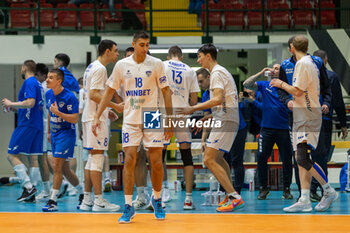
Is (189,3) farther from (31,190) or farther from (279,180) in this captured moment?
(31,190)

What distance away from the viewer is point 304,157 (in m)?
6.05

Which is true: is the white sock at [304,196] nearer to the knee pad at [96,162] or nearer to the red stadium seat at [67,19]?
the knee pad at [96,162]

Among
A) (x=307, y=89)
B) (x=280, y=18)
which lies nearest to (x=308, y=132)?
(x=307, y=89)

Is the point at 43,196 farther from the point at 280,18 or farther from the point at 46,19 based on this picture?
the point at 280,18

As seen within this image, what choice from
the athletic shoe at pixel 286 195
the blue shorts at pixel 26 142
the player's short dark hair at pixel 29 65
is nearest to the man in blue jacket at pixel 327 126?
the athletic shoe at pixel 286 195

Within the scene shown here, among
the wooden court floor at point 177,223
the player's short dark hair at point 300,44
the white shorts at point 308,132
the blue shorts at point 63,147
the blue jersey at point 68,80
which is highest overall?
the player's short dark hair at point 300,44

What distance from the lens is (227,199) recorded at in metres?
6.38

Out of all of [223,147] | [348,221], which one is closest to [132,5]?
[223,147]

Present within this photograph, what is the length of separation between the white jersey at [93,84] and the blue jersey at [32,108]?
1.49 metres

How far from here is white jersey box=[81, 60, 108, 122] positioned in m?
6.36

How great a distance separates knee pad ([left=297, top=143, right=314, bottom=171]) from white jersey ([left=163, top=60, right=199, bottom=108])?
1.54m

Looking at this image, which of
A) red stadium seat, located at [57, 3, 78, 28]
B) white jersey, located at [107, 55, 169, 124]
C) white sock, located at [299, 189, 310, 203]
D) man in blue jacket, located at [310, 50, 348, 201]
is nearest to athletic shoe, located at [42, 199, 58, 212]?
white jersey, located at [107, 55, 169, 124]

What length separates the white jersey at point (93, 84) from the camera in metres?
6.36

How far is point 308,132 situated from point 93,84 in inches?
97.5
